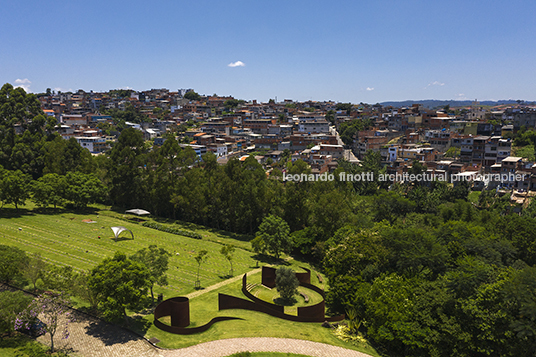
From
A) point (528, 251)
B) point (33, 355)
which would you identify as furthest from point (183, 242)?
point (528, 251)

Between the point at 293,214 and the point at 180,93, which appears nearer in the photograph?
the point at 293,214

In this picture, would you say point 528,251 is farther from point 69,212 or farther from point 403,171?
point 69,212

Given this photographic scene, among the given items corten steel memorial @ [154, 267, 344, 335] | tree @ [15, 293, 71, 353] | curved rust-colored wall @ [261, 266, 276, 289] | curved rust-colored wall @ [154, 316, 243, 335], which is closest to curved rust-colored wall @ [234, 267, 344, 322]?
corten steel memorial @ [154, 267, 344, 335]

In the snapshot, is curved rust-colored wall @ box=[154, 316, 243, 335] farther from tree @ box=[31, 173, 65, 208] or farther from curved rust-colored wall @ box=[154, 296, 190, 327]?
tree @ box=[31, 173, 65, 208]

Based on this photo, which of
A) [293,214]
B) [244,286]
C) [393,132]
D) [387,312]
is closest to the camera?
[387,312]

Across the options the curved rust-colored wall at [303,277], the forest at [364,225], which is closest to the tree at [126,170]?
the forest at [364,225]

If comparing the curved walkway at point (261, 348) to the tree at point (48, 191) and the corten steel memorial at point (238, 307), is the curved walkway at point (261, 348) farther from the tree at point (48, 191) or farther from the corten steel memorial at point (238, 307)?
the tree at point (48, 191)
